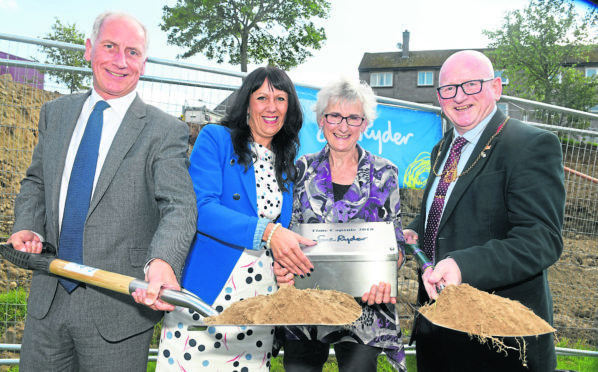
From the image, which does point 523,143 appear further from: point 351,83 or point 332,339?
point 332,339

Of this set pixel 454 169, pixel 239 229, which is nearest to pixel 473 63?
pixel 454 169

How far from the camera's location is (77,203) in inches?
80.7

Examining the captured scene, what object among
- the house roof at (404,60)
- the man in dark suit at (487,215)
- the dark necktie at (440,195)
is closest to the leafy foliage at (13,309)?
the dark necktie at (440,195)

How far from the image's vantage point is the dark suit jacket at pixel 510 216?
2.00 m

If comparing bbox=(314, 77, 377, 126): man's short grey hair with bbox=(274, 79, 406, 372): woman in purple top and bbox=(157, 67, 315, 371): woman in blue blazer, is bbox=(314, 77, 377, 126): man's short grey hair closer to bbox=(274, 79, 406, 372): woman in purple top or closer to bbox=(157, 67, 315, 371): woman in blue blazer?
bbox=(274, 79, 406, 372): woman in purple top

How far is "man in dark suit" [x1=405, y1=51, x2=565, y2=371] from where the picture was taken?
6.57 ft

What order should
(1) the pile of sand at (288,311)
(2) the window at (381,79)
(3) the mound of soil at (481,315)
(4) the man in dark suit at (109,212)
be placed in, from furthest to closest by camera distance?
(2) the window at (381,79)
(4) the man in dark suit at (109,212)
(1) the pile of sand at (288,311)
(3) the mound of soil at (481,315)

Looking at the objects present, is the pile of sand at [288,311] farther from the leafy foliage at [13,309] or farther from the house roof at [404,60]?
the house roof at [404,60]

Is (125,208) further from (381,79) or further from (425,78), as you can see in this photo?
(381,79)

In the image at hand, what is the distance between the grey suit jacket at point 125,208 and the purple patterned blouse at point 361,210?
2.34 feet

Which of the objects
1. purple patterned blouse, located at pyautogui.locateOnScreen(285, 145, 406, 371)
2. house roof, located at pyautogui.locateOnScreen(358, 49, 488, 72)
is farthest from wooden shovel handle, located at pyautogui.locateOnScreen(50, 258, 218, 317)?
house roof, located at pyautogui.locateOnScreen(358, 49, 488, 72)

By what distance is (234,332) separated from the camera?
95.3 inches

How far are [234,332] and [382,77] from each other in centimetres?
4766
